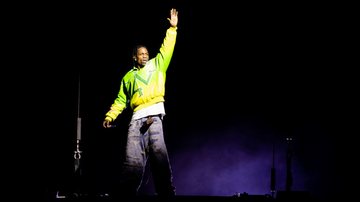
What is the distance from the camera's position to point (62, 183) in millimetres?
7211

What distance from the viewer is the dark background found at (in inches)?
282

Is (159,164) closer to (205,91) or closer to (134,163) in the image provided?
(134,163)

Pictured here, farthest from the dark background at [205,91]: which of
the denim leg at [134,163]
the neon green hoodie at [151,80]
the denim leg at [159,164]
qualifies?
the denim leg at [159,164]

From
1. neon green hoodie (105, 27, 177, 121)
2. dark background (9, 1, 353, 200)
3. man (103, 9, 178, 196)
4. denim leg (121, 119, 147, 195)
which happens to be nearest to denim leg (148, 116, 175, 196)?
man (103, 9, 178, 196)

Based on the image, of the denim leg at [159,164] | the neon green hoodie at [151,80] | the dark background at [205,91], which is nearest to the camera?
the denim leg at [159,164]

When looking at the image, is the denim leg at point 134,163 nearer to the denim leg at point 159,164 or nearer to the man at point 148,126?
the man at point 148,126

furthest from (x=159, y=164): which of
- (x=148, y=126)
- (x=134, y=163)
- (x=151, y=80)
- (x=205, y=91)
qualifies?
(x=205, y=91)

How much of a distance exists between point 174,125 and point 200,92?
0.67m

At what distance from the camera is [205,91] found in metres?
7.45

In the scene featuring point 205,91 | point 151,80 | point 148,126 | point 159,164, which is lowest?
point 159,164

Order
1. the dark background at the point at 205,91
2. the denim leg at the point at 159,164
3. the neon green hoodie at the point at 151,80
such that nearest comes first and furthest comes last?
the denim leg at the point at 159,164
the neon green hoodie at the point at 151,80
the dark background at the point at 205,91

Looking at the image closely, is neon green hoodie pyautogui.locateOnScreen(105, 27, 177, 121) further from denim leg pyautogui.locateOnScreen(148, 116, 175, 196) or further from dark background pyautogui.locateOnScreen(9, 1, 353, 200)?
dark background pyautogui.locateOnScreen(9, 1, 353, 200)

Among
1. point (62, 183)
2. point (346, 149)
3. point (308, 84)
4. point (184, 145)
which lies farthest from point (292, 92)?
point (62, 183)

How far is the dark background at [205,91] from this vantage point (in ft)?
23.5
